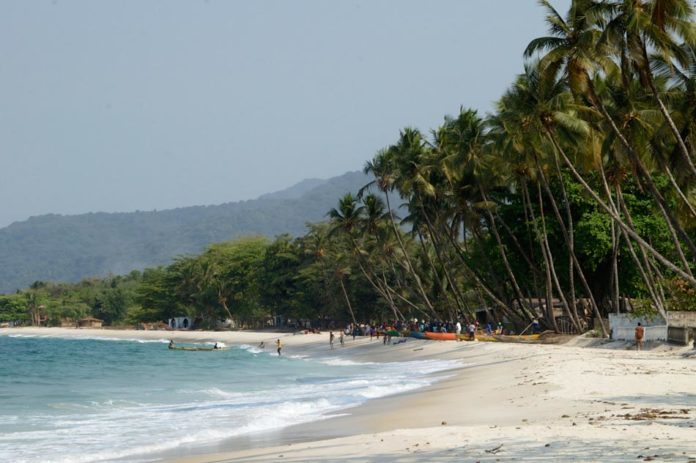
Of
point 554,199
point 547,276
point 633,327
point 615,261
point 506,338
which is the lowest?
point 506,338

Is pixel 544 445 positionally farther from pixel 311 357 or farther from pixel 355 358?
pixel 311 357

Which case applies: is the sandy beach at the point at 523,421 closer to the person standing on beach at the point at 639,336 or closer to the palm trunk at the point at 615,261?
the person standing on beach at the point at 639,336

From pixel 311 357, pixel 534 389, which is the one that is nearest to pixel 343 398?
pixel 534 389

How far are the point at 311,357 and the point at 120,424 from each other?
112ft

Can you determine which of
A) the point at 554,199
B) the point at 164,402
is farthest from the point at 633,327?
the point at 164,402

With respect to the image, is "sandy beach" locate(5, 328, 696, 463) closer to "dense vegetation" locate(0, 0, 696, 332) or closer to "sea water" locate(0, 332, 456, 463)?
"sea water" locate(0, 332, 456, 463)

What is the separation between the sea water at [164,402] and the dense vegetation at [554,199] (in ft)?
34.9

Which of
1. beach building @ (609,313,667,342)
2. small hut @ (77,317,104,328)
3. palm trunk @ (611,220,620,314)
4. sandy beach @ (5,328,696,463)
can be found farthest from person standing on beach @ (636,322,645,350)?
small hut @ (77,317,104,328)

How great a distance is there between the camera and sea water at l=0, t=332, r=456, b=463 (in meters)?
18.0

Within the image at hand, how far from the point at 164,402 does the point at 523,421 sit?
1516 centimetres

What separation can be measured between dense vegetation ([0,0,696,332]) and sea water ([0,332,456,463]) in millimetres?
10644

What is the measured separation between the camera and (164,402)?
1067 inches

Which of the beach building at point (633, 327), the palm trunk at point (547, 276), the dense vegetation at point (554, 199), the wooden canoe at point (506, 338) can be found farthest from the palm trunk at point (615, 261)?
the wooden canoe at point (506, 338)

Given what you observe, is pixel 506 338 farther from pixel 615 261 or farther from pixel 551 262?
pixel 615 261
